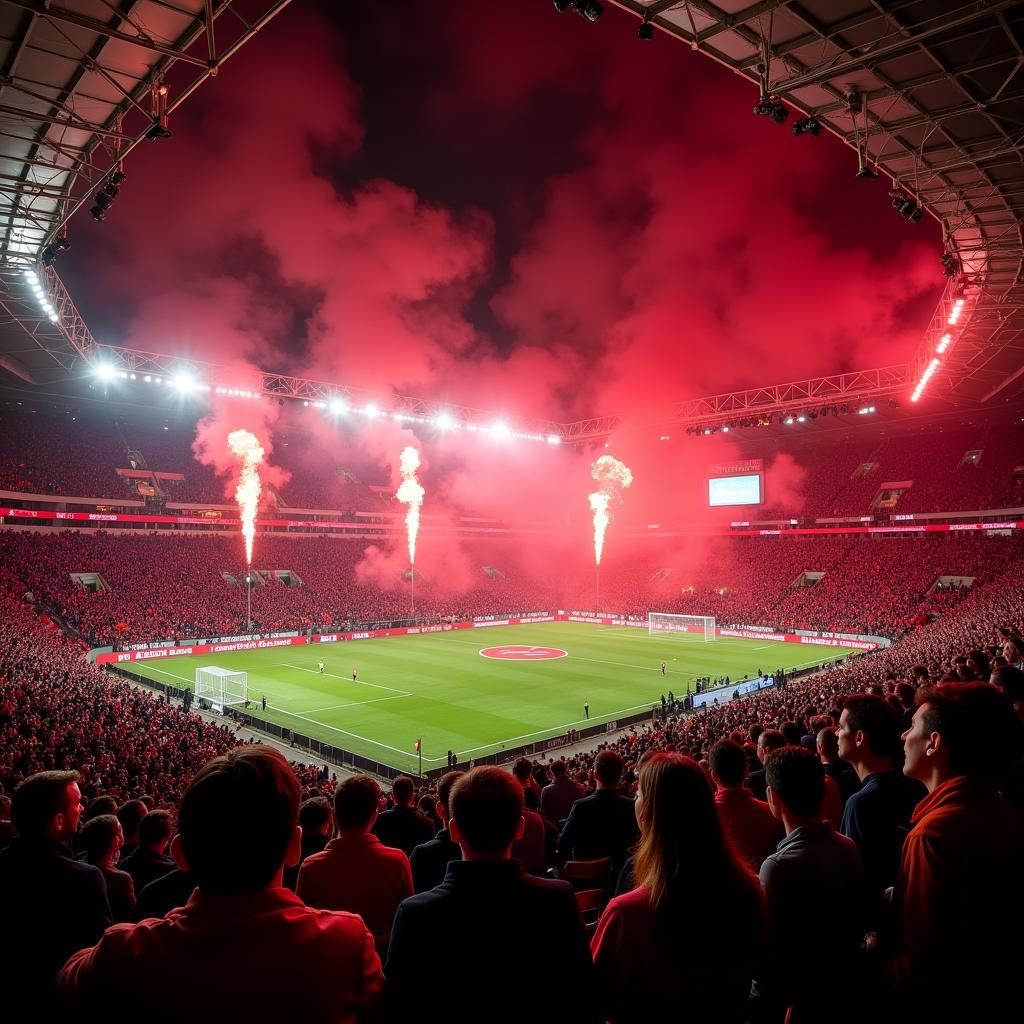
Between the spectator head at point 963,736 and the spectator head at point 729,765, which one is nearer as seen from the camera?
the spectator head at point 963,736

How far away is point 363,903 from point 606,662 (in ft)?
127

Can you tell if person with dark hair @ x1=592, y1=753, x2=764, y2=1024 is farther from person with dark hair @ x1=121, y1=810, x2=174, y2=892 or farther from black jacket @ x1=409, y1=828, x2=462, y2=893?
person with dark hair @ x1=121, y1=810, x2=174, y2=892

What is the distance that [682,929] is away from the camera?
2.39 meters

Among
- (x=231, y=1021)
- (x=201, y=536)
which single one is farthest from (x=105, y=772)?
(x=201, y=536)

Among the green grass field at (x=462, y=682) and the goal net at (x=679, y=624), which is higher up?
the goal net at (x=679, y=624)

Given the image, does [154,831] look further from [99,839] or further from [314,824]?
[314,824]

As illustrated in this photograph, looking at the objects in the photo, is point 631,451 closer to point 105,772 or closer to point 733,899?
point 105,772

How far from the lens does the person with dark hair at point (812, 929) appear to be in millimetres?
2959

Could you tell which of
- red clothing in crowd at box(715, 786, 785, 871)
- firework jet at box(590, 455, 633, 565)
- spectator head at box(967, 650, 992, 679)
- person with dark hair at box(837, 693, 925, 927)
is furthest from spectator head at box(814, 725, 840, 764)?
firework jet at box(590, 455, 633, 565)

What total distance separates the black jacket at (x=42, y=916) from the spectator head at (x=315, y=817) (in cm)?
254

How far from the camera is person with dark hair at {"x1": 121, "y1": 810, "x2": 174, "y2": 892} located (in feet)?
17.3

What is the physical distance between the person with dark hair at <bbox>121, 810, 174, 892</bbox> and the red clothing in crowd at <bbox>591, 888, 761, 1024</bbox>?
4220 millimetres

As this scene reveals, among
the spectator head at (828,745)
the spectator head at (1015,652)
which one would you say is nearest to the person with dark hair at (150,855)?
the spectator head at (828,745)

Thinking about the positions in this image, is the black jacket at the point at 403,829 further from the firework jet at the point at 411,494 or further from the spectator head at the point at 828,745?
the firework jet at the point at 411,494
